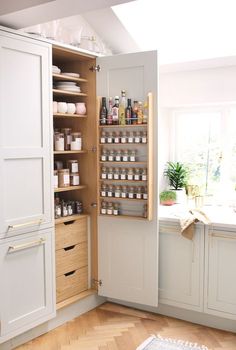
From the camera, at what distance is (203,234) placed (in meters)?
3.12

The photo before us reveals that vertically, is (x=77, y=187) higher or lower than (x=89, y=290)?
higher

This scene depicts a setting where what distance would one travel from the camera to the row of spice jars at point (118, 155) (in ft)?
10.6

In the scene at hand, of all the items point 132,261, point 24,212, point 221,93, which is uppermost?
point 221,93

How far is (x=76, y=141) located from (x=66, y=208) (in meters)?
0.54

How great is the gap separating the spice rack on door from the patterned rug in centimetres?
86

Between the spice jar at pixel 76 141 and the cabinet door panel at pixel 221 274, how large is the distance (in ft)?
4.07

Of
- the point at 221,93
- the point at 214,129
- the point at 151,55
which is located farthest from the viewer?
the point at 214,129

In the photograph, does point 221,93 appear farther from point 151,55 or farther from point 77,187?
point 77,187

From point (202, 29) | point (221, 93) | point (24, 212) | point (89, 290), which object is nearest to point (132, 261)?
point (89, 290)

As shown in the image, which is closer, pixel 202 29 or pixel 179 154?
pixel 202 29

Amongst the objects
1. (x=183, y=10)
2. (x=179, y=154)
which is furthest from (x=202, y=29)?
(x=179, y=154)

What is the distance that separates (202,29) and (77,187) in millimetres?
1624

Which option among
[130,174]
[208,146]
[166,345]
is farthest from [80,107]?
[166,345]

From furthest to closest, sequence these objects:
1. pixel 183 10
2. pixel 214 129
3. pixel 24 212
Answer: pixel 214 129 → pixel 183 10 → pixel 24 212
